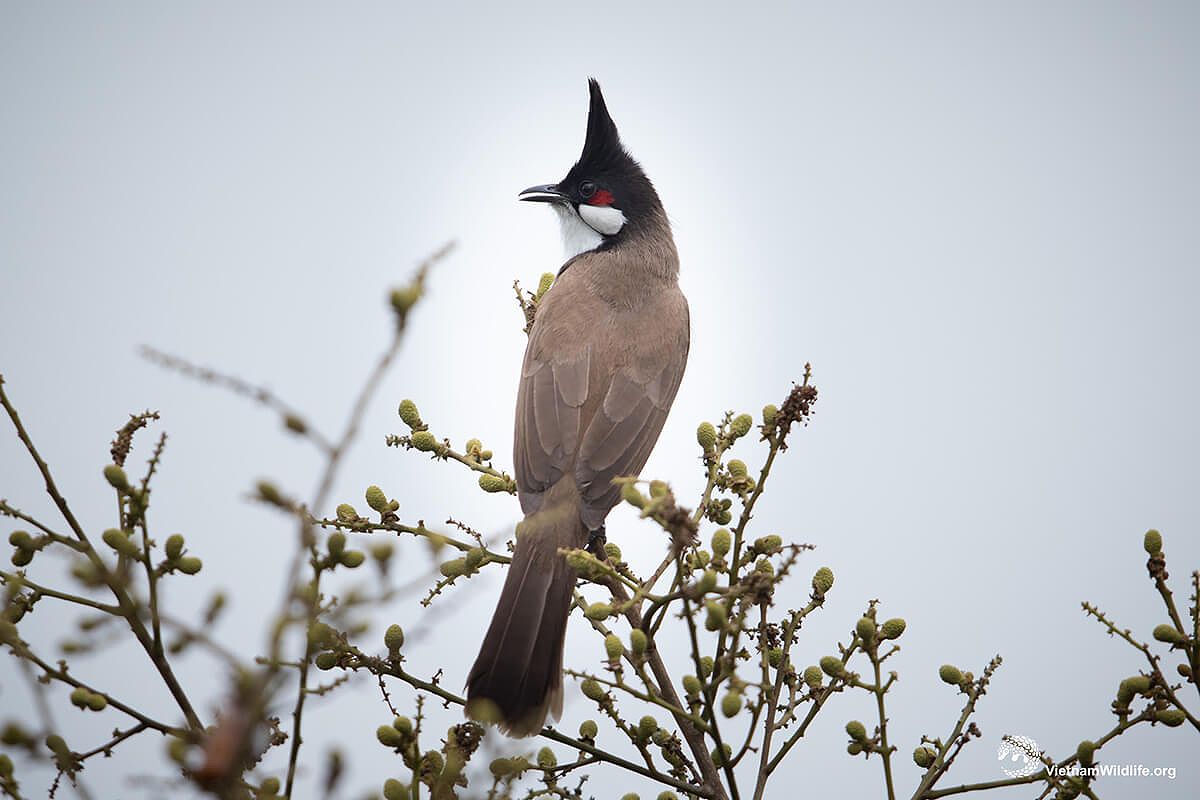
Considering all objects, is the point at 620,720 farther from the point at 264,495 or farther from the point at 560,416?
the point at 560,416

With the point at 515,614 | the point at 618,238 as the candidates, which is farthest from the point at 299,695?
the point at 618,238

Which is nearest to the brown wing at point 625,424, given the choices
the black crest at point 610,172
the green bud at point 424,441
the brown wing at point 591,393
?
the brown wing at point 591,393

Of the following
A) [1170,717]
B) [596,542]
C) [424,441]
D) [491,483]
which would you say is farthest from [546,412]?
[1170,717]

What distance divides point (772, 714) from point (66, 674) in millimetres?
1211

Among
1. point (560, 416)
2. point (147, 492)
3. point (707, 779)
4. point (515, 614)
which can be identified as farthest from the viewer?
point (560, 416)

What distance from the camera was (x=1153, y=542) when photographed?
1941mm

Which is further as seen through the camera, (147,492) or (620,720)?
(620,720)

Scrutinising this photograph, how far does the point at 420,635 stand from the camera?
1.45m

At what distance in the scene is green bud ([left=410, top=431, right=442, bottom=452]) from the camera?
2.66 meters

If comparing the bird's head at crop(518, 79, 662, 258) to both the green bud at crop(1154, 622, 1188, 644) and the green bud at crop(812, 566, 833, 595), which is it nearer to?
the green bud at crop(812, 566, 833, 595)

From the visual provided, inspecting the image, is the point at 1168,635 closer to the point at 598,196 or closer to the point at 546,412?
the point at 546,412

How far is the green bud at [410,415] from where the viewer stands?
267cm

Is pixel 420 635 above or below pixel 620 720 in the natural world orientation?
below

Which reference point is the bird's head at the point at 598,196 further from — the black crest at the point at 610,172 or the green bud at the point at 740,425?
the green bud at the point at 740,425
